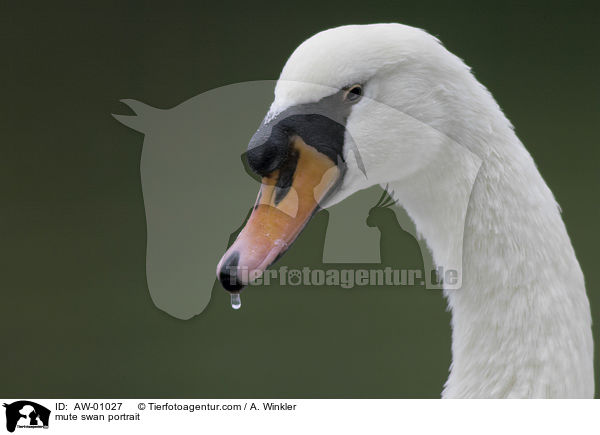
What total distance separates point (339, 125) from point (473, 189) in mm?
255

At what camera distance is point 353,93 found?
1103mm

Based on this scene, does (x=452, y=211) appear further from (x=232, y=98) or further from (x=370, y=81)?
(x=232, y=98)

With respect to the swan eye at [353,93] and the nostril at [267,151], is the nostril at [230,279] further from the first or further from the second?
the swan eye at [353,93]

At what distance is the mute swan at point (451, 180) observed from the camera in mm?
1068

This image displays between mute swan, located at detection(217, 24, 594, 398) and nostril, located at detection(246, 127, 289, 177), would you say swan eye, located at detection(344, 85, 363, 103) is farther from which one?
nostril, located at detection(246, 127, 289, 177)

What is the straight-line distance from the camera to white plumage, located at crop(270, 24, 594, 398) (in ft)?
3.56

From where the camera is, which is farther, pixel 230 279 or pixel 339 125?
pixel 339 125

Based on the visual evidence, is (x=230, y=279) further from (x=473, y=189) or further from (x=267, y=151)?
(x=473, y=189)

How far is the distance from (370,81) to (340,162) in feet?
0.47
